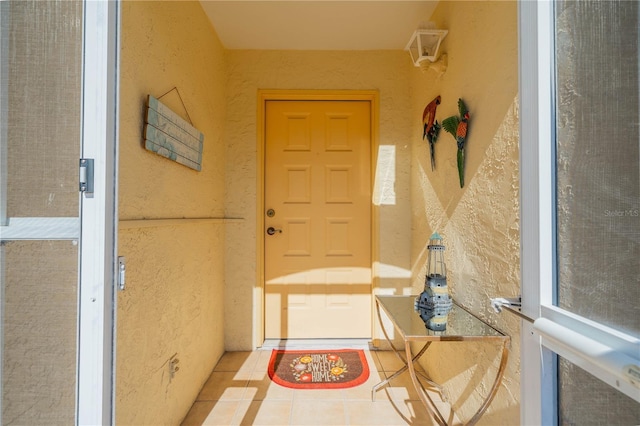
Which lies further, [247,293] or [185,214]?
[247,293]

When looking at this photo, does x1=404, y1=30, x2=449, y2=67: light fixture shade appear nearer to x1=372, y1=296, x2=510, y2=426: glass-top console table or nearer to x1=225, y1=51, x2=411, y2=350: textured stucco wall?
x1=225, y1=51, x2=411, y2=350: textured stucco wall

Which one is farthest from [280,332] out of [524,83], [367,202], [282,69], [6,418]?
[524,83]

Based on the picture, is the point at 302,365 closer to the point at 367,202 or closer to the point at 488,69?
the point at 367,202

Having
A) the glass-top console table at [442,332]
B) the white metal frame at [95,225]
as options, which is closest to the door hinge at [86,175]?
the white metal frame at [95,225]

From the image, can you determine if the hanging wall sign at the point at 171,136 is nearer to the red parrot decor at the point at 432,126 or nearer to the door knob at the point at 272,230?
the door knob at the point at 272,230

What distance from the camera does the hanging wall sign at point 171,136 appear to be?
1.39m

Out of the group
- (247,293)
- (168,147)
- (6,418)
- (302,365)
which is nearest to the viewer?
(6,418)

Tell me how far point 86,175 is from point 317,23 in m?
2.11

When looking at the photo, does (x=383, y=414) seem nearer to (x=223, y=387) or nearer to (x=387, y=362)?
(x=387, y=362)

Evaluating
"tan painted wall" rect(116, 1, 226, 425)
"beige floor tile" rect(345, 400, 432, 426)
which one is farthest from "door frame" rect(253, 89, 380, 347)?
"beige floor tile" rect(345, 400, 432, 426)

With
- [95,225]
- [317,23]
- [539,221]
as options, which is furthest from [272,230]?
[539,221]

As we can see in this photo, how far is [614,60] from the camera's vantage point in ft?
1.95

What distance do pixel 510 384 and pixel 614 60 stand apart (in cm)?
121

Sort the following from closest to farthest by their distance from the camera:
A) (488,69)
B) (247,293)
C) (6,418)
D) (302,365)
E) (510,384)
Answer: (6,418), (510,384), (488,69), (302,365), (247,293)
